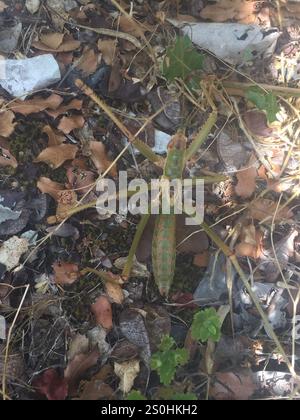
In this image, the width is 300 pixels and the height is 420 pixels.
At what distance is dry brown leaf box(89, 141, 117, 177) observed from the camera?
75.8 inches

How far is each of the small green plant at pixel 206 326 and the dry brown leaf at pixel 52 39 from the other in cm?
116

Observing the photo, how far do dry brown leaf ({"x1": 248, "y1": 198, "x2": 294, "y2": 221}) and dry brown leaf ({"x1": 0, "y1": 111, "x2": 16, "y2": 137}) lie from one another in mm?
954

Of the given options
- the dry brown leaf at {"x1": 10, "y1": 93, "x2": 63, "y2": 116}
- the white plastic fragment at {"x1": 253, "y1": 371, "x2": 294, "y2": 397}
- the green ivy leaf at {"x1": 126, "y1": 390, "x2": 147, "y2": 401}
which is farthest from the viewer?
the dry brown leaf at {"x1": 10, "y1": 93, "x2": 63, "y2": 116}

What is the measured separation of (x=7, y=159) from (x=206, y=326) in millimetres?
941

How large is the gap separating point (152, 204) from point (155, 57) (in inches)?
23.7

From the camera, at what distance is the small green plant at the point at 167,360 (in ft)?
5.57

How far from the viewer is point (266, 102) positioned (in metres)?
1.91

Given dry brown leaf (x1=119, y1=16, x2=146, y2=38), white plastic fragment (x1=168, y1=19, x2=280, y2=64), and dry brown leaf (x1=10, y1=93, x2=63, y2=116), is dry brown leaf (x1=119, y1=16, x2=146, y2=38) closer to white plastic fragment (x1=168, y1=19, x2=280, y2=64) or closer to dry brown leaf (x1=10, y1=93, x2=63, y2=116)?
white plastic fragment (x1=168, y1=19, x2=280, y2=64)

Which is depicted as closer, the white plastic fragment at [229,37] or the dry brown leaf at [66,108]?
the dry brown leaf at [66,108]

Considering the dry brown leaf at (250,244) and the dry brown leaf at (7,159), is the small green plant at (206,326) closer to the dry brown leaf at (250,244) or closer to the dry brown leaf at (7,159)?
the dry brown leaf at (250,244)

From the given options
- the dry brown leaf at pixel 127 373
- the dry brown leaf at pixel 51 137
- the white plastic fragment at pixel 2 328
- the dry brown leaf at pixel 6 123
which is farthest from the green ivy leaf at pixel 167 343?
the dry brown leaf at pixel 6 123

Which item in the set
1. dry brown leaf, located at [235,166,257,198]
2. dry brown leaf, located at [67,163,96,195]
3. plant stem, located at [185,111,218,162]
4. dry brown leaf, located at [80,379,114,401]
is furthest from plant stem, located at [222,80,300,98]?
dry brown leaf, located at [80,379,114,401]
